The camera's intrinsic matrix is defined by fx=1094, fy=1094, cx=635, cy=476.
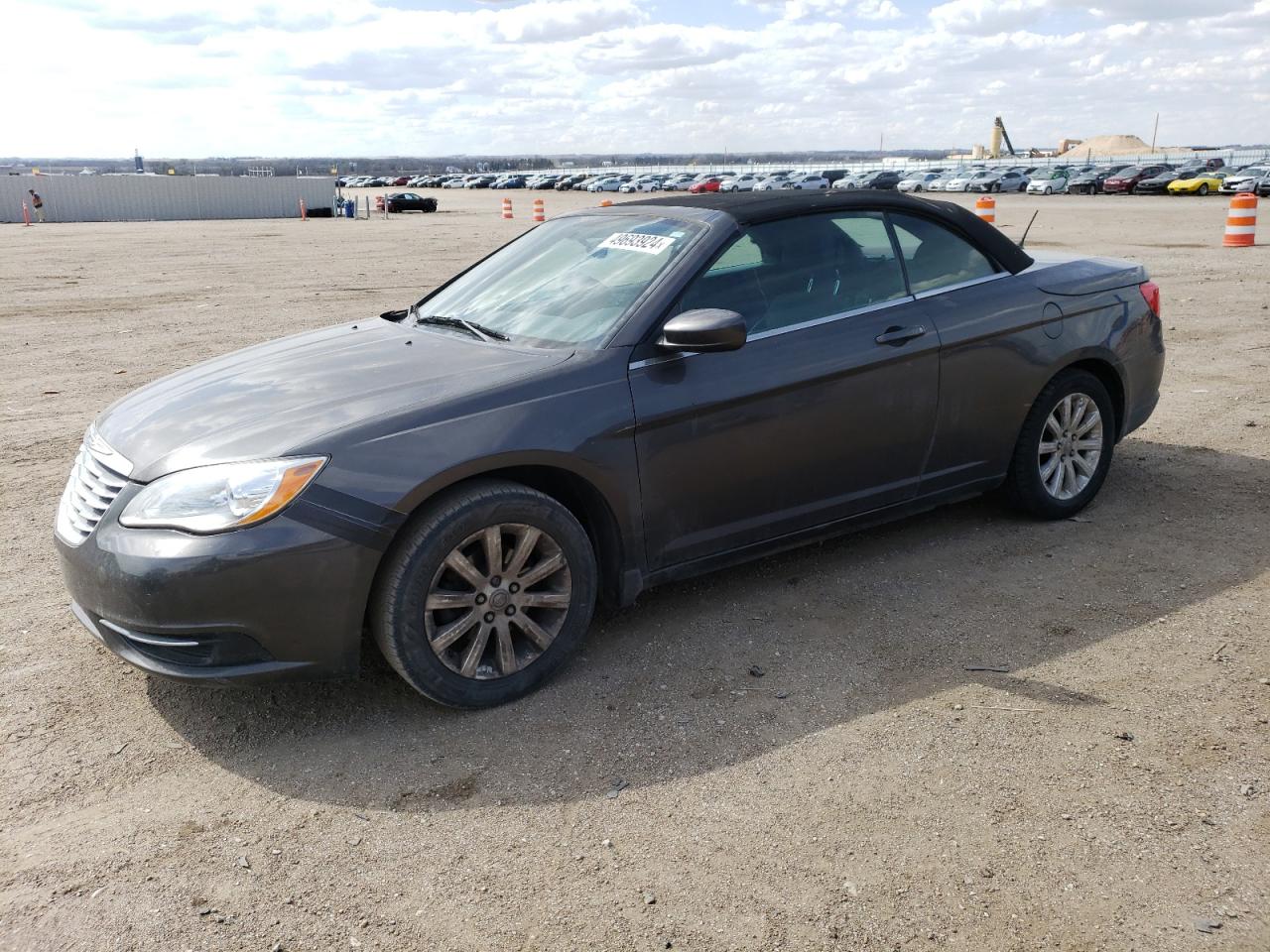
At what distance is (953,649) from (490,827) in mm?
1918

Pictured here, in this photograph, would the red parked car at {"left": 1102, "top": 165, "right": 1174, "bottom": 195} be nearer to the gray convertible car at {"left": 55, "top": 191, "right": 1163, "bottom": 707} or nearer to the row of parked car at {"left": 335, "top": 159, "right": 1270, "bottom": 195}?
the row of parked car at {"left": 335, "top": 159, "right": 1270, "bottom": 195}

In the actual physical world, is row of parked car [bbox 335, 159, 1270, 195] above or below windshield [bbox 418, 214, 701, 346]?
below

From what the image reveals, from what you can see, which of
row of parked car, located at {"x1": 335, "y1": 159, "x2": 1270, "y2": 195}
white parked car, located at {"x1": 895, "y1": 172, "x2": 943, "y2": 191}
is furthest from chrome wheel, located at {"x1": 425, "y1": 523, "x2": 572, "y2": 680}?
white parked car, located at {"x1": 895, "y1": 172, "x2": 943, "y2": 191}

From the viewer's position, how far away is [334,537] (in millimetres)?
3309

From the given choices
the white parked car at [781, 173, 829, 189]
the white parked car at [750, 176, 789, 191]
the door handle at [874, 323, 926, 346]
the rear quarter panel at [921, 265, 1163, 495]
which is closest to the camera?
the door handle at [874, 323, 926, 346]

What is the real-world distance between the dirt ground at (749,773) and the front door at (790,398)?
1.49 ft

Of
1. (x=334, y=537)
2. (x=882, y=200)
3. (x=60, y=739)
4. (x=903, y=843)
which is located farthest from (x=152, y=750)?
(x=882, y=200)

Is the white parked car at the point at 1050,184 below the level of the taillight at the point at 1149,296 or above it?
below

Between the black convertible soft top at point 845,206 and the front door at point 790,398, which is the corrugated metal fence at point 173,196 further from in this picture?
the front door at point 790,398

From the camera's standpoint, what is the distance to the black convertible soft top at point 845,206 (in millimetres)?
4520

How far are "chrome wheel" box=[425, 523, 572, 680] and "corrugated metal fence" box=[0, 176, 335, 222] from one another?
53.6 metres

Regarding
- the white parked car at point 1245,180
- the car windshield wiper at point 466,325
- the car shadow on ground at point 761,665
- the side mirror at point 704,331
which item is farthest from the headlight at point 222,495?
the white parked car at point 1245,180

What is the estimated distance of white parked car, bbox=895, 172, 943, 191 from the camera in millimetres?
68562

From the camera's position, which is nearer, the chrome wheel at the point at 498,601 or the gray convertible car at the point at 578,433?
the gray convertible car at the point at 578,433
